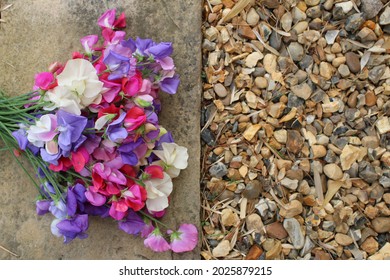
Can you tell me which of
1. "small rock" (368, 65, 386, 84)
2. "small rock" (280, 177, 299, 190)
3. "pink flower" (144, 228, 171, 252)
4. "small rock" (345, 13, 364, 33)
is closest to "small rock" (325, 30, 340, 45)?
"small rock" (345, 13, 364, 33)

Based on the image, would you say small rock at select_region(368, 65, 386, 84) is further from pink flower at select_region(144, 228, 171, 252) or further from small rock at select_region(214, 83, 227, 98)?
pink flower at select_region(144, 228, 171, 252)

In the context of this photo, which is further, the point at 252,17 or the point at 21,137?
the point at 252,17

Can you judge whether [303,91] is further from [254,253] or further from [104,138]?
[104,138]

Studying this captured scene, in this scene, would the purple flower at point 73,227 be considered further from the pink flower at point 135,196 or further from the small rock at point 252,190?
the small rock at point 252,190

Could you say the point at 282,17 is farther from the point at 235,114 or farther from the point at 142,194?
the point at 142,194

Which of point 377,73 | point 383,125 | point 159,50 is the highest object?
point 159,50

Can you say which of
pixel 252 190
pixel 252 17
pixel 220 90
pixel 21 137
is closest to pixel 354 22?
pixel 252 17
